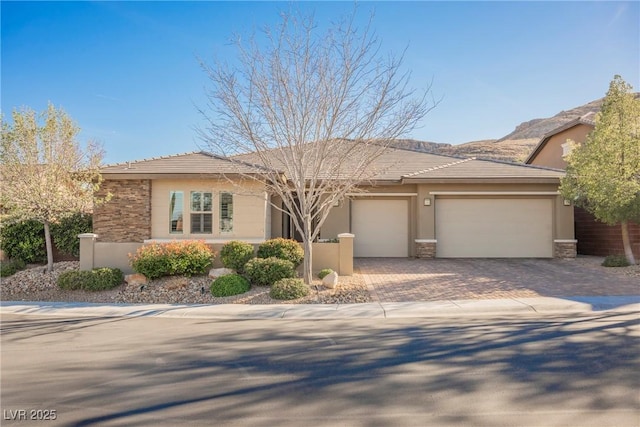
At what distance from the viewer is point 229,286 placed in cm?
1033

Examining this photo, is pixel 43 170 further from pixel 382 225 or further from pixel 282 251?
pixel 382 225

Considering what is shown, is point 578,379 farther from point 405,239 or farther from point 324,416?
point 405,239

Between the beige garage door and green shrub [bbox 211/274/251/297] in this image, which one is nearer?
green shrub [bbox 211/274/251/297]

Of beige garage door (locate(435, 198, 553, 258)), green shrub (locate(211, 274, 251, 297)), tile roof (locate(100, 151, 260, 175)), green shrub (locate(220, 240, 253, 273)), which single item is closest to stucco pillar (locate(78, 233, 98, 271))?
tile roof (locate(100, 151, 260, 175))

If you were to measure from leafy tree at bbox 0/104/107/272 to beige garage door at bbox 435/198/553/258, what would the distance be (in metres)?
13.4

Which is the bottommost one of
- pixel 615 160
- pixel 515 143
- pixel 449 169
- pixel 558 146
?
pixel 615 160

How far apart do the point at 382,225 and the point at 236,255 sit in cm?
750

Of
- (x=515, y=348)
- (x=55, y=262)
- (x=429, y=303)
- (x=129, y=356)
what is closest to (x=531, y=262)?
(x=429, y=303)

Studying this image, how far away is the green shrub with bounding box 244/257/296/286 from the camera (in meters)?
10.7

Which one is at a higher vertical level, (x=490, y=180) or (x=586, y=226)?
(x=490, y=180)

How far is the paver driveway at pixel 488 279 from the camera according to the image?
998 centimetres

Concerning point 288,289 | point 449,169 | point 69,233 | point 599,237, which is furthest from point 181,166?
point 599,237

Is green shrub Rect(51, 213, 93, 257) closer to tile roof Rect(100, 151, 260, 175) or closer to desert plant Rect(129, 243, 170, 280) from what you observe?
tile roof Rect(100, 151, 260, 175)

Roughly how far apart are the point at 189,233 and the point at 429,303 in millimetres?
8988
